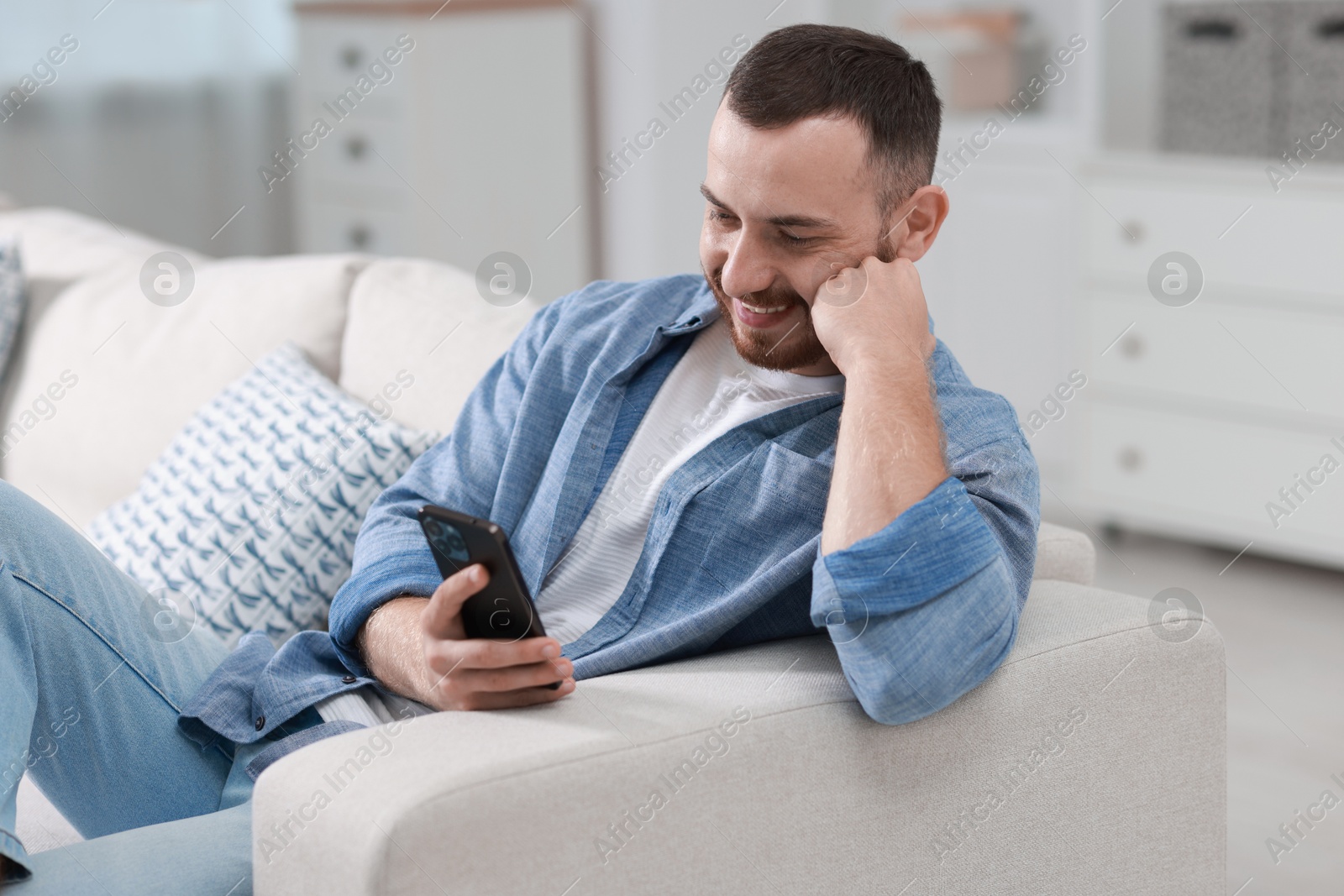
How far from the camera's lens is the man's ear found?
1.24 meters

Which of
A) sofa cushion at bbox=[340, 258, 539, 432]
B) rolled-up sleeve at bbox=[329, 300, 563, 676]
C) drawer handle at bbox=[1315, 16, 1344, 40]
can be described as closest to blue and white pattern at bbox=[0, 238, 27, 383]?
sofa cushion at bbox=[340, 258, 539, 432]

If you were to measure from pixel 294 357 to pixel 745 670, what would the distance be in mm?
927

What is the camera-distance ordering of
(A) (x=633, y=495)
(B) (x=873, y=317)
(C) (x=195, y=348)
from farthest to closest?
(C) (x=195, y=348) < (A) (x=633, y=495) < (B) (x=873, y=317)

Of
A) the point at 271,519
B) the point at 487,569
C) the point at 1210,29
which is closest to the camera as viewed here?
the point at 487,569

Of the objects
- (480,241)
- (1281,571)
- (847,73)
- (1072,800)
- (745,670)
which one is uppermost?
(847,73)

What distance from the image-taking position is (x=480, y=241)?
397 centimetres

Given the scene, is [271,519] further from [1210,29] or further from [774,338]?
[1210,29]

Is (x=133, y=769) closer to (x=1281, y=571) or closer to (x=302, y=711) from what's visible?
(x=302, y=711)

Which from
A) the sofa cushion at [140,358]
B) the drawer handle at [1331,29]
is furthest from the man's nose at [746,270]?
the drawer handle at [1331,29]

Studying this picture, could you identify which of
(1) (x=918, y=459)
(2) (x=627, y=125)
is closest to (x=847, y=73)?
(1) (x=918, y=459)

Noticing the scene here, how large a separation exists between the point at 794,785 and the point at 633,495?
0.38 meters

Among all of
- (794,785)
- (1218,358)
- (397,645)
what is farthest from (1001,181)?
(794,785)

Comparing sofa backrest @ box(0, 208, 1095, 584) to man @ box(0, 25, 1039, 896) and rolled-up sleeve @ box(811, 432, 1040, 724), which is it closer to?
man @ box(0, 25, 1039, 896)

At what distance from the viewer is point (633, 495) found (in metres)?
1.28
